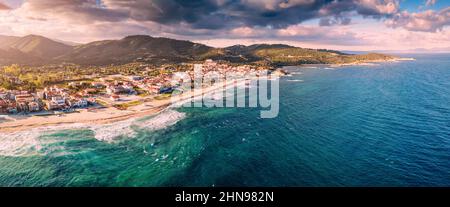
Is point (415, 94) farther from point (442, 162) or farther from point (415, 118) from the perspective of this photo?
point (442, 162)

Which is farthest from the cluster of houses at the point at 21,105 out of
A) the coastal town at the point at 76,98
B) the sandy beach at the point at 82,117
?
the sandy beach at the point at 82,117

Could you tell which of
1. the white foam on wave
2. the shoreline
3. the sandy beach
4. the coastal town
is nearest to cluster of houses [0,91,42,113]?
the coastal town

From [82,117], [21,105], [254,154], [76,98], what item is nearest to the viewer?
[254,154]

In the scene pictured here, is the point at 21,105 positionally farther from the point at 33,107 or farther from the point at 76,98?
the point at 76,98

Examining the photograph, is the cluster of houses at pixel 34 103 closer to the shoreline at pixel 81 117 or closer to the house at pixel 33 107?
the house at pixel 33 107

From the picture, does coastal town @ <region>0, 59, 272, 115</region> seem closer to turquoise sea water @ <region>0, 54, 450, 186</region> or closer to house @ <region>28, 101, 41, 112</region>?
house @ <region>28, 101, 41, 112</region>

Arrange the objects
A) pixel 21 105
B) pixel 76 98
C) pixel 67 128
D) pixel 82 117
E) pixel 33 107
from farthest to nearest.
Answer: pixel 76 98
pixel 33 107
pixel 21 105
pixel 82 117
pixel 67 128

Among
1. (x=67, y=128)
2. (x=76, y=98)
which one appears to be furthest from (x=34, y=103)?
(x=67, y=128)
